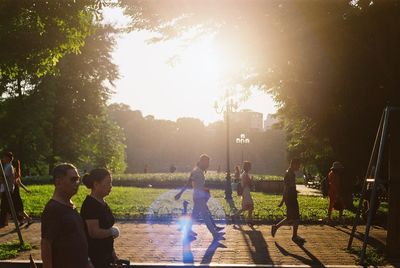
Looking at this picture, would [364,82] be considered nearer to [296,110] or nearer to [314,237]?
[314,237]

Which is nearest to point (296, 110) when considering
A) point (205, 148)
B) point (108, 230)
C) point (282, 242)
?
point (282, 242)

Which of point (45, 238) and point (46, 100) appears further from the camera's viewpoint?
point (46, 100)

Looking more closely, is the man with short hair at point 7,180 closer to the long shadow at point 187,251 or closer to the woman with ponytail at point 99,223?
the long shadow at point 187,251

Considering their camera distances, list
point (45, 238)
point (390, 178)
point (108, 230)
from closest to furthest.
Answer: point (45, 238), point (108, 230), point (390, 178)

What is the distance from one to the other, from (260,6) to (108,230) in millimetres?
6152

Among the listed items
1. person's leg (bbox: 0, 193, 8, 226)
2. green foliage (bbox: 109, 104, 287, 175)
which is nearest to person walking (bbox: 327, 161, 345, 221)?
person's leg (bbox: 0, 193, 8, 226)

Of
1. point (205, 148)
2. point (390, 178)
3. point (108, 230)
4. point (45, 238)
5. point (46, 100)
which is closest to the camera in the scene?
point (45, 238)

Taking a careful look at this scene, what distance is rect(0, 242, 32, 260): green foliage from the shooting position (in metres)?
8.80

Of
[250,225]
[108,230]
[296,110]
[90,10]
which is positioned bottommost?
[250,225]

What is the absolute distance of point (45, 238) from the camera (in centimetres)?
403

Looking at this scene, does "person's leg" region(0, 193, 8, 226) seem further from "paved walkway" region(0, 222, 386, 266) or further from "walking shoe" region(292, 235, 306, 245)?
"walking shoe" region(292, 235, 306, 245)

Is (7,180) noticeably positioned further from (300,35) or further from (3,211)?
(300,35)

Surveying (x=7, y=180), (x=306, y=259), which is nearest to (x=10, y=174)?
(x=7, y=180)

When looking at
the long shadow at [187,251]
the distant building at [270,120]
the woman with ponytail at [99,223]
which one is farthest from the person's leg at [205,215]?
the distant building at [270,120]
